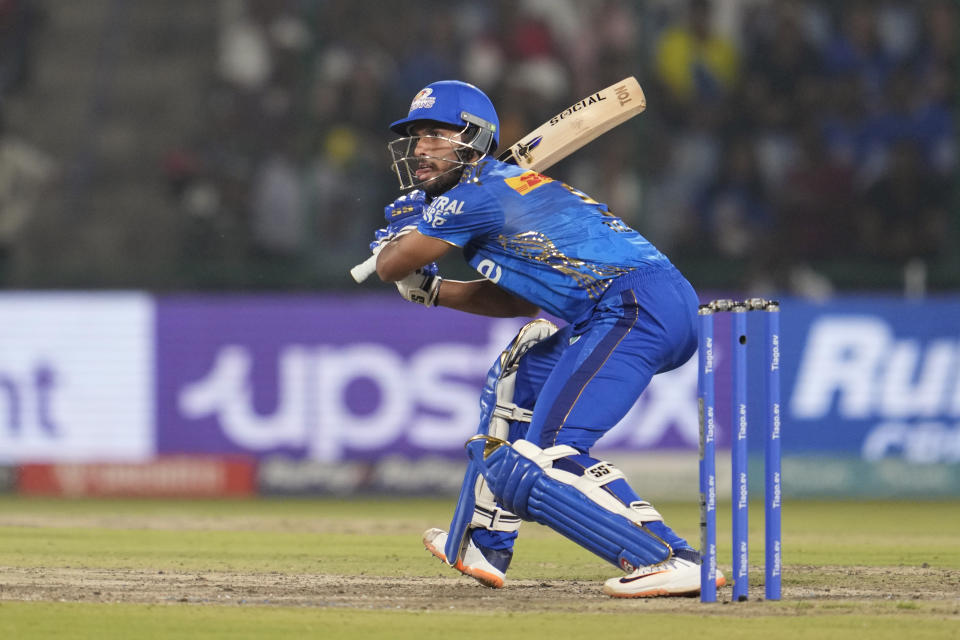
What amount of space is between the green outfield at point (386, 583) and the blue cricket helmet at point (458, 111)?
160cm

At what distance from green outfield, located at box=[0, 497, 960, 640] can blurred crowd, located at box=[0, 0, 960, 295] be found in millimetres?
3032

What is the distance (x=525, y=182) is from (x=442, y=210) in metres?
0.36

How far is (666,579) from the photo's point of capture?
15.4 feet

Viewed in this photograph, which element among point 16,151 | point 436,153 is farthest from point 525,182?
point 16,151

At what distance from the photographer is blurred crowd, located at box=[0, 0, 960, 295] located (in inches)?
450

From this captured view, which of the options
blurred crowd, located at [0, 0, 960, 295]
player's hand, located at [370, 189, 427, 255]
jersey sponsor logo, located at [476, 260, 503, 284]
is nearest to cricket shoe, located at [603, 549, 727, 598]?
jersey sponsor logo, located at [476, 260, 503, 284]

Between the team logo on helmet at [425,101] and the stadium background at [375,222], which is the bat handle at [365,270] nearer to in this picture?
the team logo on helmet at [425,101]

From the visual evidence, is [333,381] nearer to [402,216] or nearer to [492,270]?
[402,216]

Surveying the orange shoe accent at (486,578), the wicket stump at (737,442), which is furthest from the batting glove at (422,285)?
the wicket stump at (737,442)

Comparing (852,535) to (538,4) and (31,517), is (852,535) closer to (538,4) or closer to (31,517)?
(31,517)

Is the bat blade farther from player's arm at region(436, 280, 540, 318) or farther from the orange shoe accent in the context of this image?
the orange shoe accent

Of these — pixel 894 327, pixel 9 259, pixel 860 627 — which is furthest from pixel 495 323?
pixel 860 627

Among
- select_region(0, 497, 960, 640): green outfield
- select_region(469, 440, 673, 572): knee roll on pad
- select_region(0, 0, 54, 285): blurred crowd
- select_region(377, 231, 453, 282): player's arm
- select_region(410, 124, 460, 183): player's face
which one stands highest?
select_region(0, 0, 54, 285): blurred crowd

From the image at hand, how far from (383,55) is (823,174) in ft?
11.8
